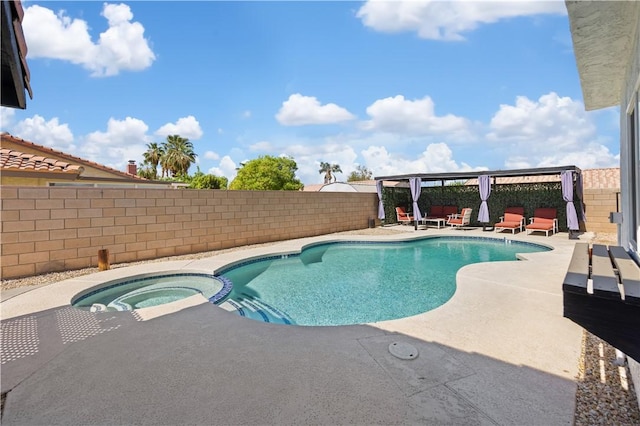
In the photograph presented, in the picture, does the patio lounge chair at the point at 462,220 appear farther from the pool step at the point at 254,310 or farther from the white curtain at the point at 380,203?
the pool step at the point at 254,310

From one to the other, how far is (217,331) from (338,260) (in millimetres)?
4991

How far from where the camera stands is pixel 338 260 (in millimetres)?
7883

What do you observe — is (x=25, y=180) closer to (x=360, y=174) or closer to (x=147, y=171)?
(x=147, y=171)

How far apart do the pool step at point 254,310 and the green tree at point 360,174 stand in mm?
49229

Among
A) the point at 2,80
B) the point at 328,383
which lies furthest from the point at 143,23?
the point at 328,383

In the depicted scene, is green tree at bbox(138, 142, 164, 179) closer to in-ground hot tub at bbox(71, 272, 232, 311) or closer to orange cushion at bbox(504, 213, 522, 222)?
in-ground hot tub at bbox(71, 272, 232, 311)

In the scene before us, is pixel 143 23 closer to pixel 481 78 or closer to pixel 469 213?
pixel 481 78

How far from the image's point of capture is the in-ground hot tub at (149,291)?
4.50 metres

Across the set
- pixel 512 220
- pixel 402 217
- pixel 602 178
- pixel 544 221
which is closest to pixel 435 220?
pixel 402 217

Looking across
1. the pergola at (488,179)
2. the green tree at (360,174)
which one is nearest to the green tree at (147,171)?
the green tree at (360,174)

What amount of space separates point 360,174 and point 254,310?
50752 millimetres

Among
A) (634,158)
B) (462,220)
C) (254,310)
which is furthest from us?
(462,220)

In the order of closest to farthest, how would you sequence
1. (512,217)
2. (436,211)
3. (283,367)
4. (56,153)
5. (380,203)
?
(283,367)
(56,153)
(512,217)
(380,203)
(436,211)

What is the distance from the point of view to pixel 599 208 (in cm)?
1071
